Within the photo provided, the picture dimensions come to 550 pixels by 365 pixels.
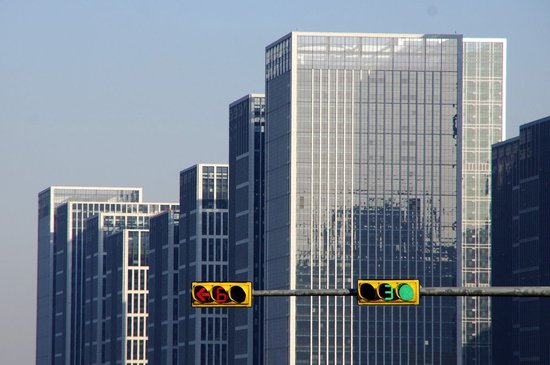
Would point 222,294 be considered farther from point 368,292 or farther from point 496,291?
point 496,291

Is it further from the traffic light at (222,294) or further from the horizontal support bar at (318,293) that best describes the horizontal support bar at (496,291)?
the traffic light at (222,294)

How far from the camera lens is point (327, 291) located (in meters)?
39.2

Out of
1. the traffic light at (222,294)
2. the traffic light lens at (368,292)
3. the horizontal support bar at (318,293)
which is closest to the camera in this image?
the traffic light lens at (368,292)

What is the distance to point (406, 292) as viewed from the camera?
38312mm

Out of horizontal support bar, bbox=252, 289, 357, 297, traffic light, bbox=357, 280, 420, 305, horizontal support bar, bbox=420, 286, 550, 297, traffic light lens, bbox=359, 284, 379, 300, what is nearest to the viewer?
horizontal support bar, bbox=420, 286, 550, 297

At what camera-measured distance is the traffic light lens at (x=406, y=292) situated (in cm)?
3828

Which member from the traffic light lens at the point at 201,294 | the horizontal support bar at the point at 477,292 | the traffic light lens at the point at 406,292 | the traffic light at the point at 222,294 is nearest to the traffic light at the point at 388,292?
the traffic light lens at the point at 406,292

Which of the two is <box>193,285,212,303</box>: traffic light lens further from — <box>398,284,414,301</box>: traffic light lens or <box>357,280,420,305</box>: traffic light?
<box>398,284,414,301</box>: traffic light lens

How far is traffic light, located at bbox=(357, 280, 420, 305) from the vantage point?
38.2 metres

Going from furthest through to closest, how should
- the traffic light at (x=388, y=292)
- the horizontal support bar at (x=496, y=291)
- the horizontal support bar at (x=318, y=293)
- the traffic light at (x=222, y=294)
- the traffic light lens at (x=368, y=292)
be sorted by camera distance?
the traffic light at (x=222, y=294), the horizontal support bar at (x=318, y=293), the traffic light lens at (x=368, y=292), the traffic light at (x=388, y=292), the horizontal support bar at (x=496, y=291)

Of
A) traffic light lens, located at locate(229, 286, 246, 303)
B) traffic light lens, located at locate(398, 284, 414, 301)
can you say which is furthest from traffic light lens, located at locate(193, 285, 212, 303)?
traffic light lens, located at locate(398, 284, 414, 301)

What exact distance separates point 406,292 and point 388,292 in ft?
1.30

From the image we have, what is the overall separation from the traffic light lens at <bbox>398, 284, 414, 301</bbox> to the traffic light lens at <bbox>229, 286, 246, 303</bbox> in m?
4.05

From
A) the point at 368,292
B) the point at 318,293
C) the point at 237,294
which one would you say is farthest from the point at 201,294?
the point at 368,292
